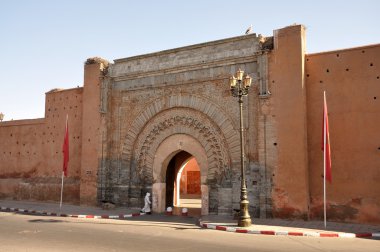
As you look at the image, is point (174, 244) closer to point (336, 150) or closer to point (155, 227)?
point (155, 227)

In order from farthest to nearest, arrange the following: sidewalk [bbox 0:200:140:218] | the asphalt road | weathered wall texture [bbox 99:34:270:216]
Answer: sidewalk [bbox 0:200:140:218], weathered wall texture [bbox 99:34:270:216], the asphalt road

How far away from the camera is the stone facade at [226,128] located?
1034 centimetres

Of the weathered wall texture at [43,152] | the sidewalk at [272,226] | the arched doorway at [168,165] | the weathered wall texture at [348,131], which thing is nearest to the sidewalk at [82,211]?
the sidewalk at [272,226]

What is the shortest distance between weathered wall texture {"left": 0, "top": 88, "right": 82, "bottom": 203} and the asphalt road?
5912 mm

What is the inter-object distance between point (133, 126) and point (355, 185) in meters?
7.59

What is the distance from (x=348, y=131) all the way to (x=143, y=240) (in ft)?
21.0

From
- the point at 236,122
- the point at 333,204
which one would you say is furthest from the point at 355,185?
the point at 236,122

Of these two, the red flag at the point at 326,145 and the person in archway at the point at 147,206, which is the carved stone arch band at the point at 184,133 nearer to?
the person in archway at the point at 147,206

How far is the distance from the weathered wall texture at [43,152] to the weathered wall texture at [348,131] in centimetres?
929

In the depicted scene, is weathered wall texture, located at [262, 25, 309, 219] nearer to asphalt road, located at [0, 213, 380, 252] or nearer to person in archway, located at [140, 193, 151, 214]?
asphalt road, located at [0, 213, 380, 252]

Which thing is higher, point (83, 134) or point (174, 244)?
point (83, 134)

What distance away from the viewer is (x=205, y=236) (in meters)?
8.08

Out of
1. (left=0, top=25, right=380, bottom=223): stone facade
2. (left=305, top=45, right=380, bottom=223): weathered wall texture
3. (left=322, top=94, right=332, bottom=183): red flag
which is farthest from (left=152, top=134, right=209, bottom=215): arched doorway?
(left=322, top=94, right=332, bottom=183): red flag

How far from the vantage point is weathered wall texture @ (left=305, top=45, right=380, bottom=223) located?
395 inches
